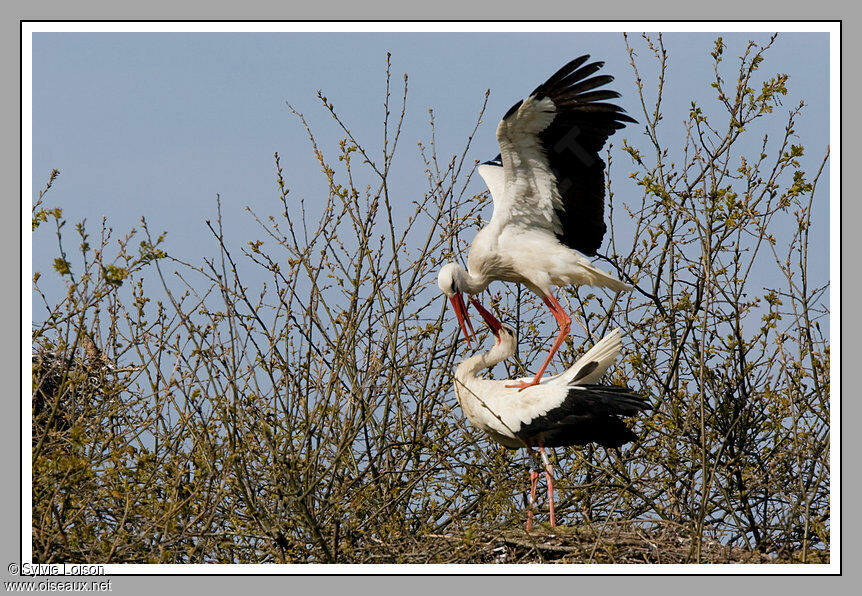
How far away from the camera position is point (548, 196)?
7.46 meters

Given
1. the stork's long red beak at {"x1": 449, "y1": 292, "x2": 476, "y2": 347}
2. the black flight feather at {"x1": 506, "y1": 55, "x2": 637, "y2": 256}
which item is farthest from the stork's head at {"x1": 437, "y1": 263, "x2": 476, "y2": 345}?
the black flight feather at {"x1": 506, "y1": 55, "x2": 637, "y2": 256}

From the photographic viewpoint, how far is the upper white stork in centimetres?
689

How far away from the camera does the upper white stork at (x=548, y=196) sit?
271 inches

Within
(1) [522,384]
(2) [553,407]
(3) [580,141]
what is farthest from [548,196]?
(2) [553,407]

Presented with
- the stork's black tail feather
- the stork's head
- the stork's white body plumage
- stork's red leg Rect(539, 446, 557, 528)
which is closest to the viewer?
the stork's black tail feather

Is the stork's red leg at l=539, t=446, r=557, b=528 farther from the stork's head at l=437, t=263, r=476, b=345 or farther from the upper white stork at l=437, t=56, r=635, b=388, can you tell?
the stork's head at l=437, t=263, r=476, b=345

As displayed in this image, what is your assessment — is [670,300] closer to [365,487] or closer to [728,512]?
[728,512]

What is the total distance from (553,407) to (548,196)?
1.57 m

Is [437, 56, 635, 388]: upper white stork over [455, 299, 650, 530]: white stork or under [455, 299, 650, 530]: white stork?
over

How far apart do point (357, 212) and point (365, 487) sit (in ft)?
5.65

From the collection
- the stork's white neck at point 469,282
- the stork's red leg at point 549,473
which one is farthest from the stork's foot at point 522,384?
the stork's white neck at point 469,282

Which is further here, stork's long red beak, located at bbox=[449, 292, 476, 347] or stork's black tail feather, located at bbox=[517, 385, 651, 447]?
stork's long red beak, located at bbox=[449, 292, 476, 347]

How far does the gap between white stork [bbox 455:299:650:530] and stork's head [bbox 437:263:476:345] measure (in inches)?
14.0

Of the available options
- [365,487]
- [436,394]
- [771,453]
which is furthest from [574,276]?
[365,487]
